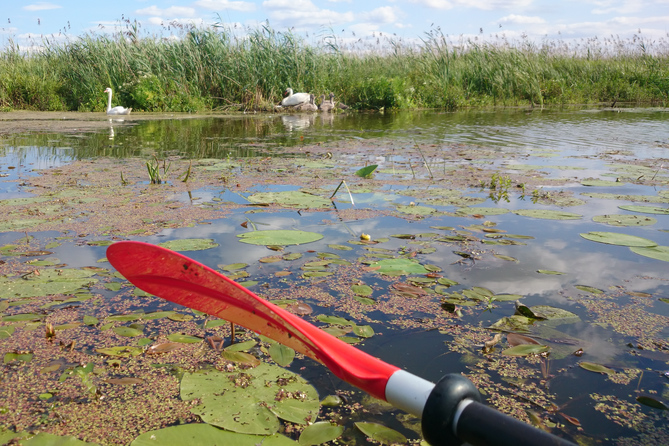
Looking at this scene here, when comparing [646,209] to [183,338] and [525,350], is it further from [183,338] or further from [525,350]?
[183,338]

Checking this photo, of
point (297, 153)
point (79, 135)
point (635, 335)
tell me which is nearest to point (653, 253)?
point (635, 335)

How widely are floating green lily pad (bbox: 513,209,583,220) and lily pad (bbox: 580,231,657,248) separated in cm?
32

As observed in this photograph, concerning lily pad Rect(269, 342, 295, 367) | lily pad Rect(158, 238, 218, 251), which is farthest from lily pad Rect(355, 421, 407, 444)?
lily pad Rect(158, 238, 218, 251)

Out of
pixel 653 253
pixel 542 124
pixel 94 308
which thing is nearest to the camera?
pixel 94 308

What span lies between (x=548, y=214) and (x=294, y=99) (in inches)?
360

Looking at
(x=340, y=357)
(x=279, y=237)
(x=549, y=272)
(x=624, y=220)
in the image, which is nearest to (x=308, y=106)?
(x=624, y=220)

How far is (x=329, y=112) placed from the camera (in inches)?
480

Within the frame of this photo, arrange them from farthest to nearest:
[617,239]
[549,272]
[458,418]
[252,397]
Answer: [617,239] < [549,272] < [252,397] < [458,418]

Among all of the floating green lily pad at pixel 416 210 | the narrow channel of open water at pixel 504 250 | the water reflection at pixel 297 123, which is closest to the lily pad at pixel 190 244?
the narrow channel of open water at pixel 504 250

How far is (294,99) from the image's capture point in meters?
11.5

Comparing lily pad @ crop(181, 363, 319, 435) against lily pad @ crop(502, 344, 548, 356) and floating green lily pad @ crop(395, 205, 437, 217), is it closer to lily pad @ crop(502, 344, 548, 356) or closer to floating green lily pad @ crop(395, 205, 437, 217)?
lily pad @ crop(502, 344, 548, 356)

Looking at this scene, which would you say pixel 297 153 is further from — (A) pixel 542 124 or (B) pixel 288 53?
(B) pixel 288 53

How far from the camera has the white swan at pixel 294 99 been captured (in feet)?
37.4

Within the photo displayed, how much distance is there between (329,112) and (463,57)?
3999 millimetres
